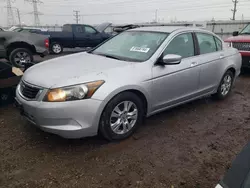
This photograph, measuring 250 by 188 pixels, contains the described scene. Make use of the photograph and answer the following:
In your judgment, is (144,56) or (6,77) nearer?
(144,56)

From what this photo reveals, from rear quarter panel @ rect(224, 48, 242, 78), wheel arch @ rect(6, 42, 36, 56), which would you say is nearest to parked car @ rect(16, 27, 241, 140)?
rear quarter panel @ rect(224, 48, 242, 78)

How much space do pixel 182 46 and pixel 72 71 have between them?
197 cm

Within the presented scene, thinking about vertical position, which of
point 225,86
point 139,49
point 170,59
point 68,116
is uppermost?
point 139,49

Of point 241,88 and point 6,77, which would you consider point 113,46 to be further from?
point 241,88

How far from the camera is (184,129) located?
3686 mm

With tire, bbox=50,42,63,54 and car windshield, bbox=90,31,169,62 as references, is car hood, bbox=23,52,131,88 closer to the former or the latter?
car windshield, bbox=90,31,169,62

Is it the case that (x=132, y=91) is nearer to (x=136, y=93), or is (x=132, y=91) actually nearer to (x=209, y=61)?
(x=136, y=93)

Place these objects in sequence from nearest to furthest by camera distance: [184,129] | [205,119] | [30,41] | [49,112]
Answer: [49,112] → [184,129] → [205,119] → [30,41]

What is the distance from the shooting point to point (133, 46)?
3805mm

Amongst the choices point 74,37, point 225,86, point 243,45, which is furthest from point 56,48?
point 225,86

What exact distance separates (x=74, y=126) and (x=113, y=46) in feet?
6.10

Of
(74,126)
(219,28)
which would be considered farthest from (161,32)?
(219,28)

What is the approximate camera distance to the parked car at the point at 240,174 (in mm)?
1242

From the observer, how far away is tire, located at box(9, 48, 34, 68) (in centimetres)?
784
